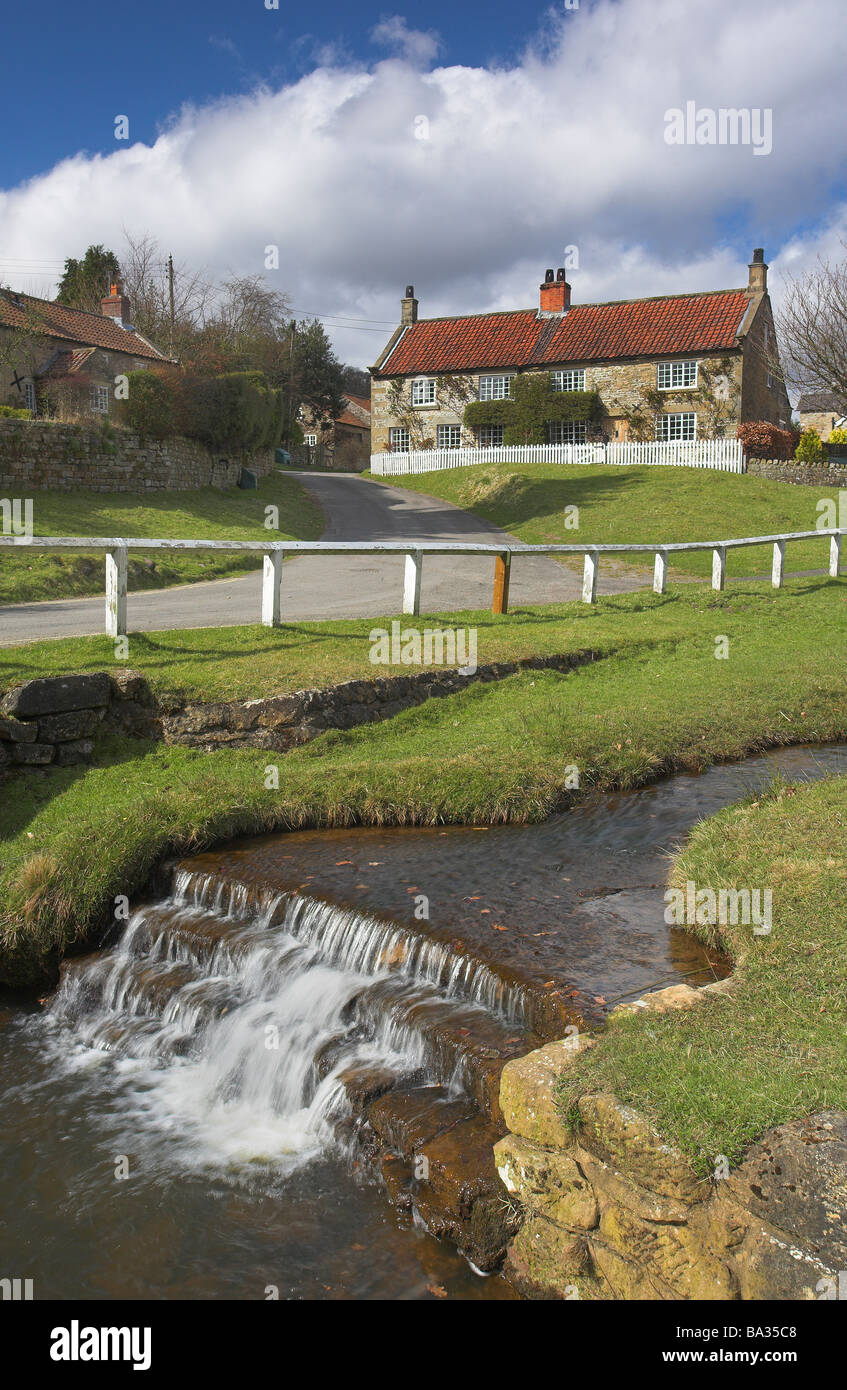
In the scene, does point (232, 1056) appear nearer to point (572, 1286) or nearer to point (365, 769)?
point (572, 1286)

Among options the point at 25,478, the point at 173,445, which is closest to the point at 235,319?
the point at 173,445

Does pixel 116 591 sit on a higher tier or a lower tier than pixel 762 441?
lower

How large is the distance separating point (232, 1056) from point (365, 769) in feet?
11.0

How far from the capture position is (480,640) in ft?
41.2

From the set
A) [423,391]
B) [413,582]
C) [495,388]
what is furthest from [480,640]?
[423,391]

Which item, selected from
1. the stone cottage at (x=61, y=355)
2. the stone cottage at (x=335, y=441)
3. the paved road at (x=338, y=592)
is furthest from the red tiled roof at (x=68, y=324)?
the stone cottage at (x=335, y=441)

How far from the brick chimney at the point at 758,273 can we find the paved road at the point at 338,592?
952 inches

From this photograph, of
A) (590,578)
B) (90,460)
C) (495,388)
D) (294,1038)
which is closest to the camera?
(294,1038)

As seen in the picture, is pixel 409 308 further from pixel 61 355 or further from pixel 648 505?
pixel 648 505

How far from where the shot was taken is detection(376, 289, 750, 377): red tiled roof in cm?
A: 4550

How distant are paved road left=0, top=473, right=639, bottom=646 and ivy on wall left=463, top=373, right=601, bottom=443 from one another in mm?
18920

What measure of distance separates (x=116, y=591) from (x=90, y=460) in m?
17.6

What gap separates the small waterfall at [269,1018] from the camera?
5.47 m

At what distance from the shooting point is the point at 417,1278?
14.5ft
